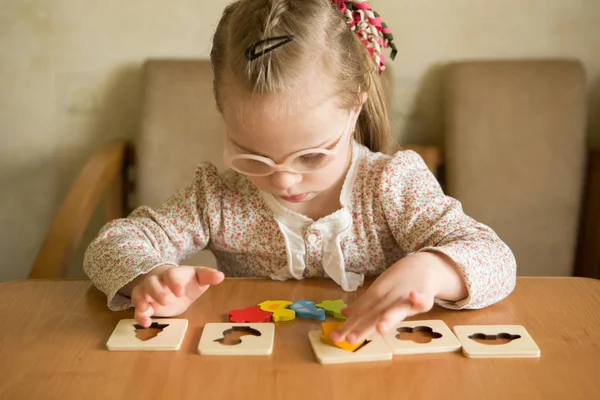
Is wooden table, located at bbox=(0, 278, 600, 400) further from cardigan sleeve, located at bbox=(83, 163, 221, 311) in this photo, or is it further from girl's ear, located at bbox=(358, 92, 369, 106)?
girl's ear, located at bbox=(358, 92, 369, 106)

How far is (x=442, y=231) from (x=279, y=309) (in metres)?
0.28

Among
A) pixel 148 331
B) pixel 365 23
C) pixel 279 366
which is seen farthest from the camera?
pixel 365 23

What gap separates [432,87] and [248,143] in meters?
0.99

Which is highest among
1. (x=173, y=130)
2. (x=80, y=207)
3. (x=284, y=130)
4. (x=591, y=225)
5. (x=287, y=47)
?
(x=287, y=47)

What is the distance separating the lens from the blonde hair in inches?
36.2

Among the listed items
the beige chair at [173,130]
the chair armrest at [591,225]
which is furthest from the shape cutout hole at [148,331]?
the chair armrest at [591,225]

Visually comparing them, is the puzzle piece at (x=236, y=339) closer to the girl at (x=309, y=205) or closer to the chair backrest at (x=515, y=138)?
the girl at (x=309, y=205)

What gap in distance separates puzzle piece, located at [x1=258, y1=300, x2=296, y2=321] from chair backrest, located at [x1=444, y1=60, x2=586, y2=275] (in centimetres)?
95

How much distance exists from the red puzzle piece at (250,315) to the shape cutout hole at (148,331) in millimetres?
85

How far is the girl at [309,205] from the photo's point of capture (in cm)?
88

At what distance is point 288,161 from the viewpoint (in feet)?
3.07

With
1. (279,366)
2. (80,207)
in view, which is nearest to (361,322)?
(279,366)

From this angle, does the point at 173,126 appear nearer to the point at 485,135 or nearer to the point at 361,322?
the point at 485,135

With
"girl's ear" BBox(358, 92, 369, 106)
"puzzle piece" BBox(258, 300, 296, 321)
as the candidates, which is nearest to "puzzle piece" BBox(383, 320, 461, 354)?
"puzzle piece" BBox(258, 300, 296, 321)
